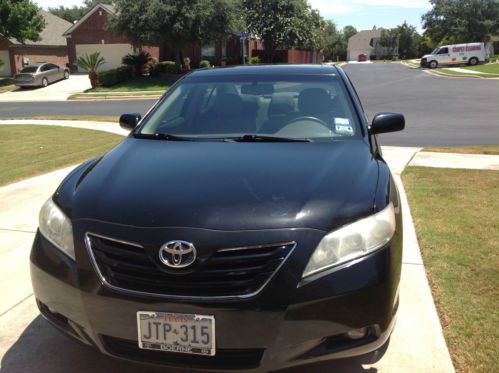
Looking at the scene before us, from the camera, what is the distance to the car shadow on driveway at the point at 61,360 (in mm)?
2787

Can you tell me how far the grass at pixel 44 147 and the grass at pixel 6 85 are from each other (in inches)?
864

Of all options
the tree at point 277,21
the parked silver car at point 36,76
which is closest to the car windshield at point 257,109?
the parked silver car at point 36,76

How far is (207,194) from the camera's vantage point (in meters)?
2.52

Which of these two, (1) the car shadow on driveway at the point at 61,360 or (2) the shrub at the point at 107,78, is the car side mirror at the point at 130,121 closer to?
(1) the car shadow on driveway at the point at 61,360

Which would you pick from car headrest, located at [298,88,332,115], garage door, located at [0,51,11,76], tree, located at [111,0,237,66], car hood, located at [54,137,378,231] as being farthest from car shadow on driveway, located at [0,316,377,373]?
garage door, located at [0,51,11,76]

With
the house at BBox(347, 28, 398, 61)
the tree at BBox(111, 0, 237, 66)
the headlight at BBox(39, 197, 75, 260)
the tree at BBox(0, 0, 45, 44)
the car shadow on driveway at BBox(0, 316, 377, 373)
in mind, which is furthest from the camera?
the house at BBox(347, 28, 398, 61)

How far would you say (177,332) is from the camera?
7.36 feet

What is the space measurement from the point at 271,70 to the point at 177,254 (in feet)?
8.17

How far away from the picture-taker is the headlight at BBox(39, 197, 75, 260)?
2488mm

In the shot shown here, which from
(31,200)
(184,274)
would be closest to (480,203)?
(184,274)

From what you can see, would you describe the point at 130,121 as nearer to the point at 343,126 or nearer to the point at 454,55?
the point at 343,126

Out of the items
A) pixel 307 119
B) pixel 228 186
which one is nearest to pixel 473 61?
pixel 307 119

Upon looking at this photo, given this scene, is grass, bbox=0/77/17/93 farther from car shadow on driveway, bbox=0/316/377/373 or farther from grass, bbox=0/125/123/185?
car shadow on driveway, bbox=0/316/377/373

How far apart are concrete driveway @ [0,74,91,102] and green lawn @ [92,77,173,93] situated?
78.4 inches
